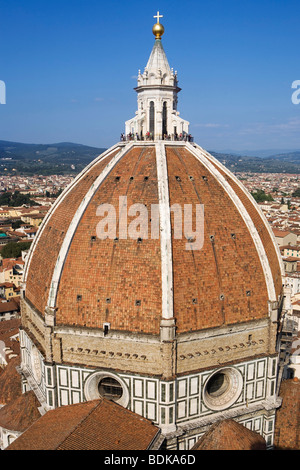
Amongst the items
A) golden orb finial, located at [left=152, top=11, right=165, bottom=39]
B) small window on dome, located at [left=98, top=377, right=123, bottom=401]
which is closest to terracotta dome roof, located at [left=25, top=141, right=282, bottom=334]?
small window on dome, located at [left=98, top=377, right=123, bottom=401]

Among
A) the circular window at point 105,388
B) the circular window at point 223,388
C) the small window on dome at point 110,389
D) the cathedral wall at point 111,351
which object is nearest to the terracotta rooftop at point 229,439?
the circular window at point 223,388

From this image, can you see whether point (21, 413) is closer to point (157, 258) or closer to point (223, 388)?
point (223, 388)

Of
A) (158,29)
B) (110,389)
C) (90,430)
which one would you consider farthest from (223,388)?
(158,29)

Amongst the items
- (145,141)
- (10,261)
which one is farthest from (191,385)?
(10,261)

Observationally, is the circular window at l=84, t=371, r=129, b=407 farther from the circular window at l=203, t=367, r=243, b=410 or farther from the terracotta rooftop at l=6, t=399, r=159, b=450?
the circular window at l=203, t=367, r=243, b=410
